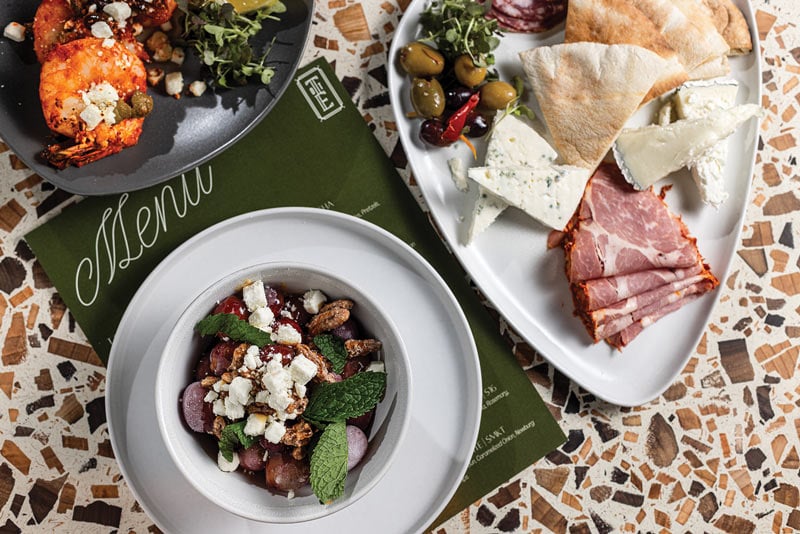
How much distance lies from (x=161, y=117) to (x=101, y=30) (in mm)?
206

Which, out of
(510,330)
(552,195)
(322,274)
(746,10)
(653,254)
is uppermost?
(746,10)

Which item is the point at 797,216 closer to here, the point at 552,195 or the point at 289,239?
the point at 552,195

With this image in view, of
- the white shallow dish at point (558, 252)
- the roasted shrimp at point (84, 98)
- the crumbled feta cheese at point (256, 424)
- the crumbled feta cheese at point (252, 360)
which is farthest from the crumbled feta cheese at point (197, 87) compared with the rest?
the crumbled feta cheese at point (256, 424)

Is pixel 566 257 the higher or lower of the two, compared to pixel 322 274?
lower

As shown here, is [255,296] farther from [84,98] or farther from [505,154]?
[505,154]

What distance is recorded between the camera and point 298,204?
5.09 ft

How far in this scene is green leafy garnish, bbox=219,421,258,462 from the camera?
1.16 m

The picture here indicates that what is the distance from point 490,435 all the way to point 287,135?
86 cm

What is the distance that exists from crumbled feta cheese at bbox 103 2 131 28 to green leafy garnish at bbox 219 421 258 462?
0.88m

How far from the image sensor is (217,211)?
153 cm

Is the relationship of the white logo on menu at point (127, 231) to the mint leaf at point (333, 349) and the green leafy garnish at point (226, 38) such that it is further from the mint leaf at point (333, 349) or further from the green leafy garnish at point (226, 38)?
the mint leaf at point (333, 349)

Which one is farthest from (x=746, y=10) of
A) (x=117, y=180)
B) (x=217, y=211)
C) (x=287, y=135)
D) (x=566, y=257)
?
(x=117, y=180)

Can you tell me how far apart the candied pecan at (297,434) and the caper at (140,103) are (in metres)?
0.74

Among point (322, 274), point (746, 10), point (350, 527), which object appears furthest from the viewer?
point (746, 10)
